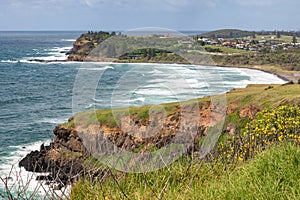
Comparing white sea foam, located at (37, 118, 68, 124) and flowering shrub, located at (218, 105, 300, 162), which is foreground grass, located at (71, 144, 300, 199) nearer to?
flowering shrub, located at (218, 105, 300, 162)

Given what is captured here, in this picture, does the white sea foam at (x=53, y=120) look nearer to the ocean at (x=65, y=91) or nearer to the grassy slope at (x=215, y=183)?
the ocean at (x=65, y=91)

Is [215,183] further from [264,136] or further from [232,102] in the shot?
[232,102]

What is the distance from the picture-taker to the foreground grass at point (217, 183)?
4109 mm

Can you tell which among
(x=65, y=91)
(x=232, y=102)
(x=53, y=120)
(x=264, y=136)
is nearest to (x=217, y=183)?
(x=264, y=136)

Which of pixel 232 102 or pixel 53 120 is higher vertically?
pixel 232 102

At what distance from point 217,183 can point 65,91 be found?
5469 centimetres

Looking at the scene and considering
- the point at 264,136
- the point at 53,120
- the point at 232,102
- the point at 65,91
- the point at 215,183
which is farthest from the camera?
the point at 65,91

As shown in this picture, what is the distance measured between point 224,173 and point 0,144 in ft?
97.9

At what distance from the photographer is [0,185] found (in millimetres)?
22734

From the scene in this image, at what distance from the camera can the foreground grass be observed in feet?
13.5

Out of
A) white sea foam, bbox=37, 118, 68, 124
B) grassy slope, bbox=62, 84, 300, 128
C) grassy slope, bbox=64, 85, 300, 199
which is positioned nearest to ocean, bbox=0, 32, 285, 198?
white sea foam, bbox=37, 118, 68, 124

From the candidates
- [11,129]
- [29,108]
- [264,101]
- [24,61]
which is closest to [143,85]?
[29,108]

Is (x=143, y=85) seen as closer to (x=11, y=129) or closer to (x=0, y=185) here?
(x=11, y=129)

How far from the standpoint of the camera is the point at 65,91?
5806 centimetres
